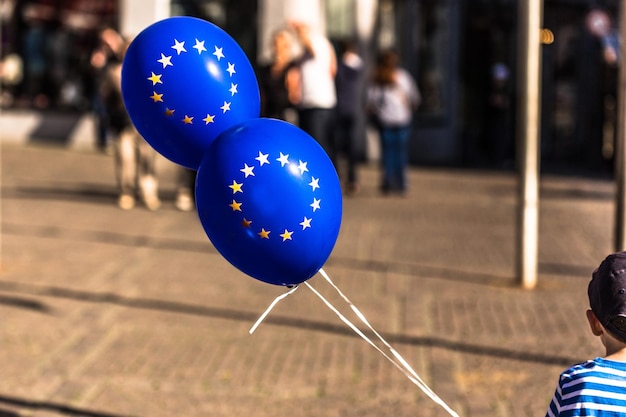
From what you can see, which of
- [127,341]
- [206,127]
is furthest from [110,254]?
[206,127]

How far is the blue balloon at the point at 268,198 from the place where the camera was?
390 centimetres

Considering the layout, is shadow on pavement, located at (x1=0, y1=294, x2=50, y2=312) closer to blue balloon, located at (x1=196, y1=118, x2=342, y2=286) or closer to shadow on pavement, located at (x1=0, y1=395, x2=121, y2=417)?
shadow on pavement, located at (x1=0, y1=395, x2=121, y2=417)

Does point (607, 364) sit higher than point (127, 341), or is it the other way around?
point (607, 364)

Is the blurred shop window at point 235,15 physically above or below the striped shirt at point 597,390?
below

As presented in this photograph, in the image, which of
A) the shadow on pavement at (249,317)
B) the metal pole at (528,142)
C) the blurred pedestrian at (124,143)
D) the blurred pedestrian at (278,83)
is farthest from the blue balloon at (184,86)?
the blurred pedestrian at (124,143)

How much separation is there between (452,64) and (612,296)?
18.2 metres

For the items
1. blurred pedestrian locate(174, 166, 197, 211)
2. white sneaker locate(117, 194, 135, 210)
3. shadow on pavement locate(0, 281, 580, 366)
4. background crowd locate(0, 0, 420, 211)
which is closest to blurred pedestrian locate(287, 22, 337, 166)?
background crowd locate(0, 0, 420, 211)

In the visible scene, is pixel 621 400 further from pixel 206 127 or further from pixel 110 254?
pixel 110 254

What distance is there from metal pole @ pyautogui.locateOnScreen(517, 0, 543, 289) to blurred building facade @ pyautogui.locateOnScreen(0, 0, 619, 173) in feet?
36.0

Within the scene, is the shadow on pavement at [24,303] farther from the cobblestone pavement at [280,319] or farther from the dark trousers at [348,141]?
the dark trousers at [348,141]

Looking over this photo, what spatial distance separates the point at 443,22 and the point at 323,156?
17518 mm

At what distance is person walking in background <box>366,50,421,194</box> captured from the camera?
14.9 metres

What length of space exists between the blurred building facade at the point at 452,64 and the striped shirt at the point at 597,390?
55.5 ft

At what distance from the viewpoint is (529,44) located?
882 centimetres
